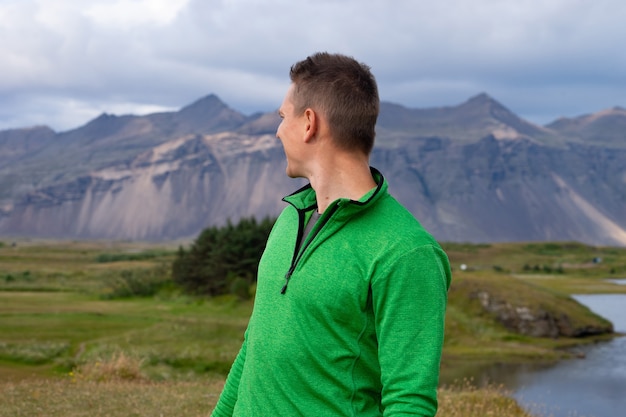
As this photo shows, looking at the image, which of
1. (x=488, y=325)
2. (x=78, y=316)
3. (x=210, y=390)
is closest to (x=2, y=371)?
(x=210, y=390)

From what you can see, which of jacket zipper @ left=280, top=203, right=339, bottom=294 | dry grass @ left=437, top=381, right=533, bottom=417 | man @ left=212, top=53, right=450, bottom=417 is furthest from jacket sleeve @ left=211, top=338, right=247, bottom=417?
dry grass @ left=437, top=381, right=533, bottom=417

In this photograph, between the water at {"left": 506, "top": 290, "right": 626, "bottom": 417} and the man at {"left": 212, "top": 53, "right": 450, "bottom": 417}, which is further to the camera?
the water at {"left": 506, "top": 290, "right": 626, "bottom": 417}

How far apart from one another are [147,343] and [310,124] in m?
37.5

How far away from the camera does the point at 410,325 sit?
322 cm

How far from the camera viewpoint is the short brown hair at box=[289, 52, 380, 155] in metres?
3.47

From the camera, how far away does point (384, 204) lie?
11.5 feet

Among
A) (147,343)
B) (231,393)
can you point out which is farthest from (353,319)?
(147,343)

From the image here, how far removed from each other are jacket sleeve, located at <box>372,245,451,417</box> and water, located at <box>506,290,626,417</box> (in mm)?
25492

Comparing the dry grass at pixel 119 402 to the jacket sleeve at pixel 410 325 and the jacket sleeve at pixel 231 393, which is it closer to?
the jacket sleeve at pixel 231 393

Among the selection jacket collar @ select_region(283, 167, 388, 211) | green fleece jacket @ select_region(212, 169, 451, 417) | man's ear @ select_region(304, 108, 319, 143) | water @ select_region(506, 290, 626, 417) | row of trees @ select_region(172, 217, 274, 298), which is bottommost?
water @ select_region(506, 290, 626, 417)

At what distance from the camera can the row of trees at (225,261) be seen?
207ft

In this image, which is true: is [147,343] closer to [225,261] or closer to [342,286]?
[225,261]

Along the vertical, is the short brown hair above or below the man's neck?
above

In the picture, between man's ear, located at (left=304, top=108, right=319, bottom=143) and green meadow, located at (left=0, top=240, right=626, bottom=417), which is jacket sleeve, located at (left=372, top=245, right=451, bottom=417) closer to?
man's ear, located at (left=304, top=108, right=319, bottom=143)
